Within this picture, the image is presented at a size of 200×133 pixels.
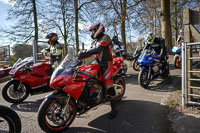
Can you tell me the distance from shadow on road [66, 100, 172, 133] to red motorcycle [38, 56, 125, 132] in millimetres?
321

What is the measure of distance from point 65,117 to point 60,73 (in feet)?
2.67

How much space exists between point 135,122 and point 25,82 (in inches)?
126

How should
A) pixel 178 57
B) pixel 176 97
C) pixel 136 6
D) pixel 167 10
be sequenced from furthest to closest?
pixel 136 6 → pixel 167 10 → pixel 178 57 → pixel 176 97

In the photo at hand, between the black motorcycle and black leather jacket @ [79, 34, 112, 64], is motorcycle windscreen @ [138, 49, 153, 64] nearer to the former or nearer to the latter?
black leather jacket @ [79, 34, 112, 64]

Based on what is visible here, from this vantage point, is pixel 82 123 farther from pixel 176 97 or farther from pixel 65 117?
pixel 176 97

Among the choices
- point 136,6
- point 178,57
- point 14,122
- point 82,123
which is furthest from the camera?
point 136,6

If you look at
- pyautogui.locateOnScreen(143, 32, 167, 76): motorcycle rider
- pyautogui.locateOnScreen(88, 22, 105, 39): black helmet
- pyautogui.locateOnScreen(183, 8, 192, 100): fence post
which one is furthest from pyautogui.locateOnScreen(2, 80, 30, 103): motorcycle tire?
pyautogui.locateOnScreen(143, 32, 167, 76): motorcycle rider

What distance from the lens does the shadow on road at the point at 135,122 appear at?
2621 millimetres

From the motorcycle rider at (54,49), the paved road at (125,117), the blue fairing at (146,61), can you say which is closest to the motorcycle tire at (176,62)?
the blue fairing at (146,61)

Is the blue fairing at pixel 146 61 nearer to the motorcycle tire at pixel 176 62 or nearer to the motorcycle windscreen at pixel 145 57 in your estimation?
the motorcycle windscreen at pixel 145 57

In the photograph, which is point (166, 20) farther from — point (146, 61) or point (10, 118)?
point (10, 118)

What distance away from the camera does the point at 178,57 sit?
313 inches

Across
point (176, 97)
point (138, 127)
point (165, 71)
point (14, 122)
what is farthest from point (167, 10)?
point (14, 122)

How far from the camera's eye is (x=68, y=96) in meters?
2.65
